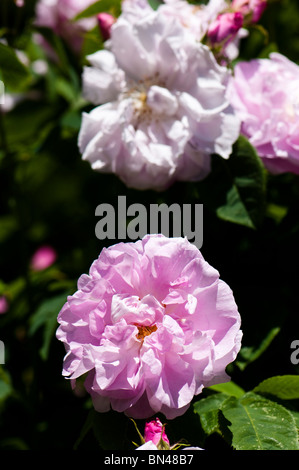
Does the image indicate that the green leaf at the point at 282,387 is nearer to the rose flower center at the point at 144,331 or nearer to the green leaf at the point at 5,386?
the rose flower center at the point at 144,331

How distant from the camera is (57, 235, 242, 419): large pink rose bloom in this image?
0.76 m

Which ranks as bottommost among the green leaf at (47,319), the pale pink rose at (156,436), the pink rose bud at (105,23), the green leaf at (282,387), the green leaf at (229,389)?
the green leaf at (47,319)

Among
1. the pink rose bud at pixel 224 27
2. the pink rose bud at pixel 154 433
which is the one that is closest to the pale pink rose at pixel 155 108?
the pink rose bud at pixel 224 27

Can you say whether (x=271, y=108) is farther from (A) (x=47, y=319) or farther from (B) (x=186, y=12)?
(A) (x=47, y=319)

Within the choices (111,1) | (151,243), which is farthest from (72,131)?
(151,243)

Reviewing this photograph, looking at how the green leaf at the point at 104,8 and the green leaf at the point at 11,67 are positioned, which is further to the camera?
the green leaf at the point at 104,8

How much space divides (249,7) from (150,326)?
1.93 ft

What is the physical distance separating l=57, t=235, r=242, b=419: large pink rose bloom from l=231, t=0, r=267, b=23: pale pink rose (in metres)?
0.48

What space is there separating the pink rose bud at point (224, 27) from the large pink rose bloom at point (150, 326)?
1.22 ft

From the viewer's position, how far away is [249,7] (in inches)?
41.9

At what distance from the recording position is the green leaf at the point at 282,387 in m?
0.82

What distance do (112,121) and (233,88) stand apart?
21 centimetres

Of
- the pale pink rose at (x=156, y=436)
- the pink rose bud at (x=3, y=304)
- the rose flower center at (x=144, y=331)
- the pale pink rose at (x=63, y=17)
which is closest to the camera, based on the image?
the pale pink rose at (x=156, y=436)
